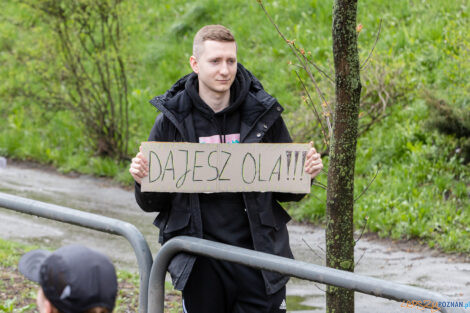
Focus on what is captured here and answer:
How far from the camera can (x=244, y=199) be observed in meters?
3.13

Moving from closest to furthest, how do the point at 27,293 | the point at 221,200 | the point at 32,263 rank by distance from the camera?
the point at 32,263
the point at 221,200
the point at 27,293

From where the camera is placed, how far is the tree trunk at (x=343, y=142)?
3299 millimetres

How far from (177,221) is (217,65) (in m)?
0.68

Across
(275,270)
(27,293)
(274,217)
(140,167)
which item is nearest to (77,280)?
(275,270)

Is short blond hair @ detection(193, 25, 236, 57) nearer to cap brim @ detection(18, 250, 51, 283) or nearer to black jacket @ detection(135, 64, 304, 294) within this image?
black jacket @ detection(135, 64, 304, 294)

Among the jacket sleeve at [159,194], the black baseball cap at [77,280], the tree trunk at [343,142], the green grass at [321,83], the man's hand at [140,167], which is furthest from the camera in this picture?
the green grass at [321,83]

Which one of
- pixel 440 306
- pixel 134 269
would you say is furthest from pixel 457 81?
pixel 440 306

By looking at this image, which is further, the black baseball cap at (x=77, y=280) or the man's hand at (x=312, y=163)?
the man's hand at (x=312, y=163)

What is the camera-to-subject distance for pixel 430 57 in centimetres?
984

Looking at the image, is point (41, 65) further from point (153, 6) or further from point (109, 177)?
point (153, 6)

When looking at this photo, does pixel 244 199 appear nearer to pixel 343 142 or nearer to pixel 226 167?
pixel 226 167

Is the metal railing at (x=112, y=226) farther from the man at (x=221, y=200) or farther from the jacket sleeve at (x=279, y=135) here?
the jacket sleeve at (x=279, y=135)

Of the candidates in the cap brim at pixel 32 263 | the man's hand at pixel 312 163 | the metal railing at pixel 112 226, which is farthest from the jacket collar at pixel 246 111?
the cap brim at pixel 32 263

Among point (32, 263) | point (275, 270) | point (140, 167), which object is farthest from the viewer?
point (140, 167)
